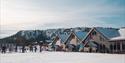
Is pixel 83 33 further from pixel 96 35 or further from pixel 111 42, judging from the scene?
pixel 111 42

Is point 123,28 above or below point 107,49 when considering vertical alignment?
above

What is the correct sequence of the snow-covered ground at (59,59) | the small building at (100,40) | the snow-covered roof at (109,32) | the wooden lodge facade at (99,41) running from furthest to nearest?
the snow-covered roof at (109,32), the small building at (100,40), the wooden lodge facade at (99,41), the snow-covered ground at (59,59)

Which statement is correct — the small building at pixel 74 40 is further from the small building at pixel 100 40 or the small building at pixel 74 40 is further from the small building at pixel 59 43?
the small building at pixel 100 40

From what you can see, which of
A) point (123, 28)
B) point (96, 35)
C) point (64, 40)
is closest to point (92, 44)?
point (96, 35)

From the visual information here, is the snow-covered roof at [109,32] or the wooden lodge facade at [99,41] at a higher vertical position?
the snow-covered roof at [109,32]

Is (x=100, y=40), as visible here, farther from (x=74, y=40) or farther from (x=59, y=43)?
(x=59, y=43)

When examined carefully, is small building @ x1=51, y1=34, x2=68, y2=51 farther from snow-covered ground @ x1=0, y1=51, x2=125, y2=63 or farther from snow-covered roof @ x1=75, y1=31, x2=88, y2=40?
snow-covered ground @ x1=0, y1=51, x2=125, y2=63

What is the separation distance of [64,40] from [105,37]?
16061 millimetres

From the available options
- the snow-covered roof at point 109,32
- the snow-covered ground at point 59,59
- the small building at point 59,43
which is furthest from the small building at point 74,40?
the snow-covered ground at point 59,59

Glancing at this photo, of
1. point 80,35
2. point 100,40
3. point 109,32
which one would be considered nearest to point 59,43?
point 80,35

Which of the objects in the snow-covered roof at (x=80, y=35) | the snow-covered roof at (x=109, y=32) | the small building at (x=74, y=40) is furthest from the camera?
the snow-covered roof at (x=80, y=35)

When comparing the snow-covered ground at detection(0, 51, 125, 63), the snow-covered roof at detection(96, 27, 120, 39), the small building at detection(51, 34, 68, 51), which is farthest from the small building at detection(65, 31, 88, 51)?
the snow-covered ground at detection(0, 51, 125, 63)

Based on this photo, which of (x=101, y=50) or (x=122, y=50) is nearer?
(x=122, y=50)

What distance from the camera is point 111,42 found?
53.1 meters
